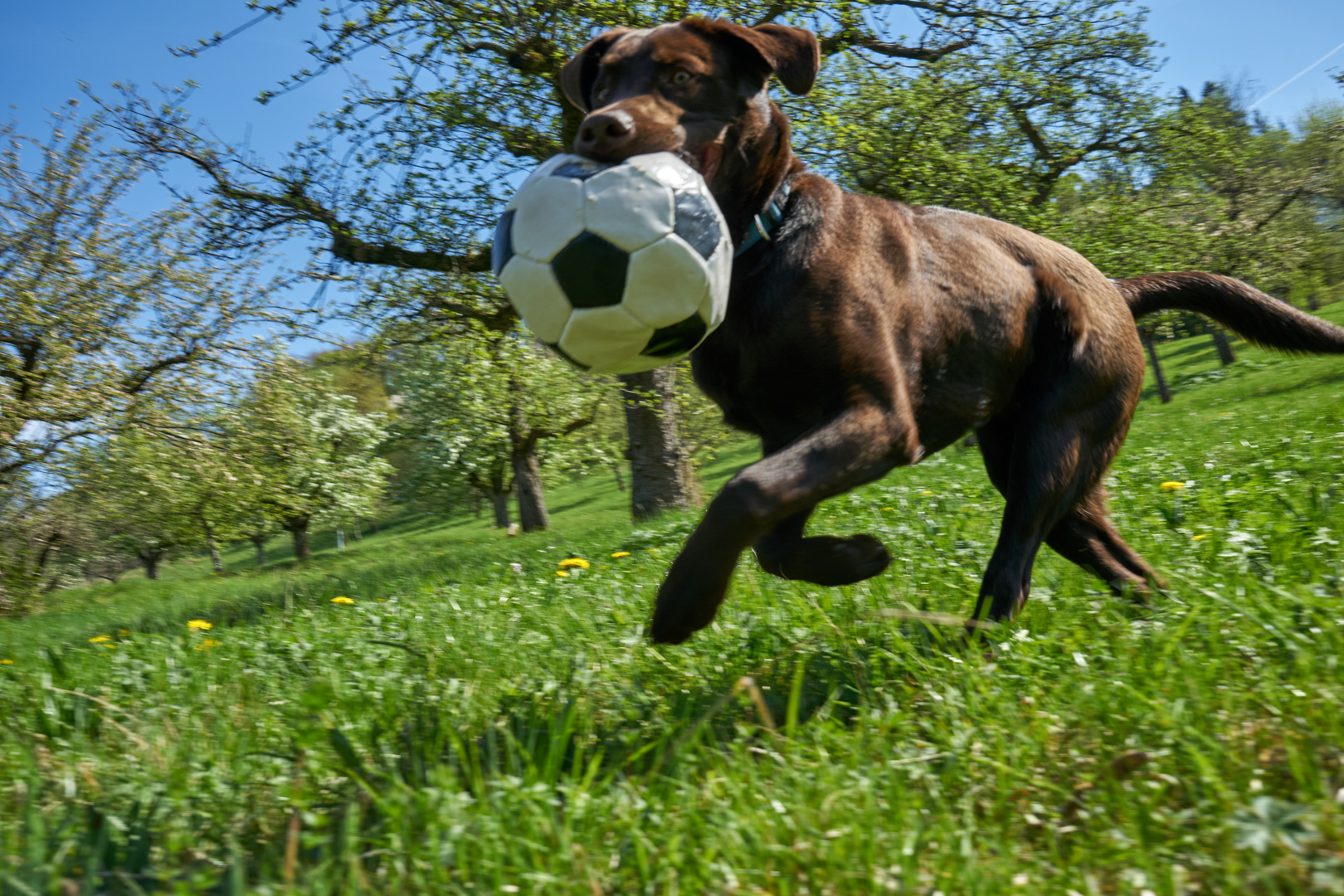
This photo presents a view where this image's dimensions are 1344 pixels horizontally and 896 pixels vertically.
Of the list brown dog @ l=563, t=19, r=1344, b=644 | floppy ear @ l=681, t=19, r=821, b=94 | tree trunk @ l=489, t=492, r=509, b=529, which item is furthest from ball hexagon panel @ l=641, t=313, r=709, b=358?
tree trunk @ l=489, t=492, r=509, b=529

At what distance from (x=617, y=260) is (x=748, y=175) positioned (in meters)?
0.86

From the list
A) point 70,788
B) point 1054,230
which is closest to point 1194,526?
point 70,788

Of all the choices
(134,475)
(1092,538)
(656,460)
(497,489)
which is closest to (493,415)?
(134,475)

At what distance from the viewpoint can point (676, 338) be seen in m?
2.36

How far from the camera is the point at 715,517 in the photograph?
2.31 m

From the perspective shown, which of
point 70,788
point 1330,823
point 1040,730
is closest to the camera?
point 1330,823

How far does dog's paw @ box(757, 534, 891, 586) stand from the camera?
281cm

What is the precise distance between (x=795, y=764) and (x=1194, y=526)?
3135 millimetres

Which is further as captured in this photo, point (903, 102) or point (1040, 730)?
point (903, 102)

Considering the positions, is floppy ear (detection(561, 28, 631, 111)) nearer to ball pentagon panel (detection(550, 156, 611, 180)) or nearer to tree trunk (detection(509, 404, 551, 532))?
ball pentagon panel (detection(550, 156, 611, 180))

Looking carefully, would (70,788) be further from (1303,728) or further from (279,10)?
(279,10)

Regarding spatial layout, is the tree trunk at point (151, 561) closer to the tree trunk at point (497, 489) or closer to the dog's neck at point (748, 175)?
the tree trunk at point (497, 489)

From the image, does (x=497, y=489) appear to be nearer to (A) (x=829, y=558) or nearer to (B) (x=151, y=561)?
(B) (x=151, y=561)

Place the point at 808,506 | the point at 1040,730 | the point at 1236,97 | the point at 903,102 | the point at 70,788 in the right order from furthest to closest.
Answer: the point at 1236,97 → the point at 903,102 → the point at 808,506 → the point at 70,788 → the point at 1040,730
